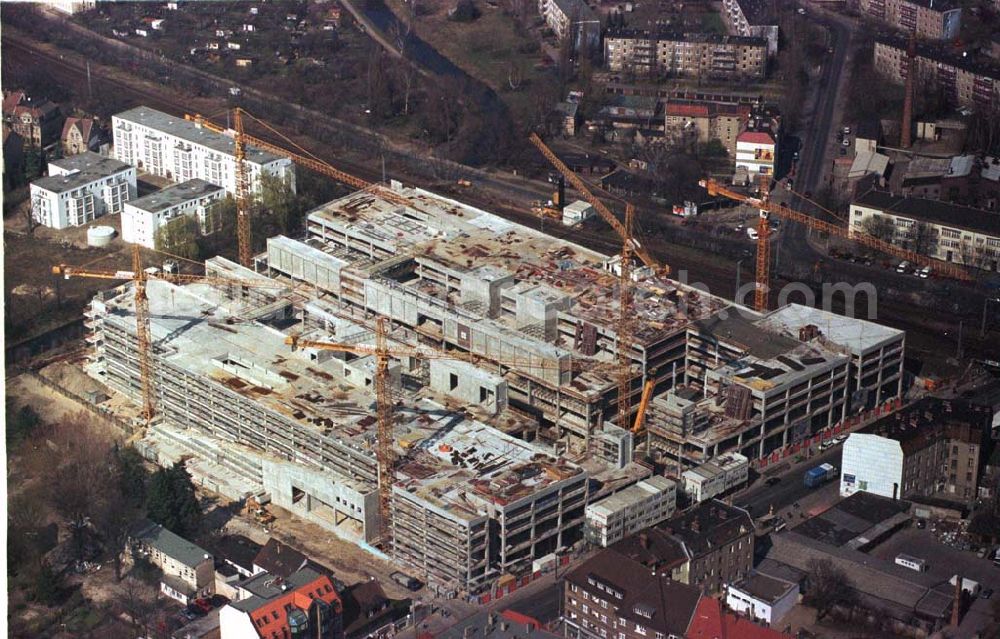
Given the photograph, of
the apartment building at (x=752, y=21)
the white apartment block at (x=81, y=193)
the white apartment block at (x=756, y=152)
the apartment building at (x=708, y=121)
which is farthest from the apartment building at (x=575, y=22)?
the white apartment block at (x=81, y=193)

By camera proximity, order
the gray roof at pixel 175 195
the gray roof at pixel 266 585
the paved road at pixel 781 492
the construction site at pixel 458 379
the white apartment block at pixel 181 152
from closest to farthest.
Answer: the gray roof at pixel 266 585 → the construction site at pixel 458 379 → the paved road at pixel 781 492 → the gray roof at pixel 175 195 → the white apartment block at pixel 181 152

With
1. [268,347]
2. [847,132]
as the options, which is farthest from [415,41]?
[268,347]

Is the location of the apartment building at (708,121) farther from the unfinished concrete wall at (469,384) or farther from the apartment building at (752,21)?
the unfinished concrete wall at (469,384)

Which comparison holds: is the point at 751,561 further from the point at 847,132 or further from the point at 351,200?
the point at 847,132

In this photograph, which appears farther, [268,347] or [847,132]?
[847,132]

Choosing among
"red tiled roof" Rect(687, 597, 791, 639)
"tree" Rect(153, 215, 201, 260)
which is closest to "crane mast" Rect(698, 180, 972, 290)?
"tree" Rect(153, 215, 201, 260)

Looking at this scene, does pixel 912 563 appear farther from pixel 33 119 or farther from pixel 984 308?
pixel 33 119
